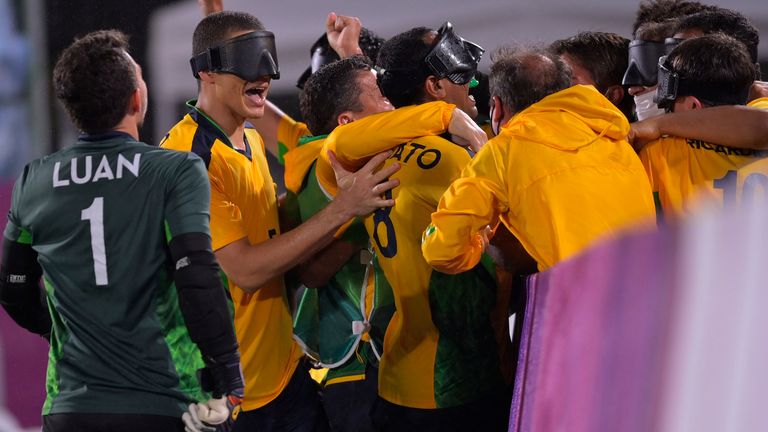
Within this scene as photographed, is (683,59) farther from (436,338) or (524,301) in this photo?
(436,338)

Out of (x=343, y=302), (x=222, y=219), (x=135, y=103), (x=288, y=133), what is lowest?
(x=343, y=302)

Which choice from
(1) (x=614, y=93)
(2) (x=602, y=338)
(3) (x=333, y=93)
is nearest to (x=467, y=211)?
(2) (x=602, y=338)

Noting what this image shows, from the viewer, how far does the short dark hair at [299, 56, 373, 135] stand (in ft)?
10.8

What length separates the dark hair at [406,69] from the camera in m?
2.91

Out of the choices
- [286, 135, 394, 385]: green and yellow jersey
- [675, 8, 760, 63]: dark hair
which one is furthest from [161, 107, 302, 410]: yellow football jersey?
[675, 8, 760, 63]: dark hair

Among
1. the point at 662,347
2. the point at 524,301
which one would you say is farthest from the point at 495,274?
the point at 662,347

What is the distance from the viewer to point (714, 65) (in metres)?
2.70

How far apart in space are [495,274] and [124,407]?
1066mm

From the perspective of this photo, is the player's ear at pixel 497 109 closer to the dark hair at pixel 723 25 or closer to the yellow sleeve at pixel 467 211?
the yellow sleeve at pixel 467 211

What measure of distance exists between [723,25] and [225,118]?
166 centimetres

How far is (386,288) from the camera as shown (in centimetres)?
303

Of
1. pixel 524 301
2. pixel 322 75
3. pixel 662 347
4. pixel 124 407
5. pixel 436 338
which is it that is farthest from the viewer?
pixel 322 75

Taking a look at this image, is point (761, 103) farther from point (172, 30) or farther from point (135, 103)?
point (172, 30)

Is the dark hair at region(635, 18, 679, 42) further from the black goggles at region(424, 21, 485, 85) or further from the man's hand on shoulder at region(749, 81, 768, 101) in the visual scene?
the black goggles at region(424, 21, 485, 85)
